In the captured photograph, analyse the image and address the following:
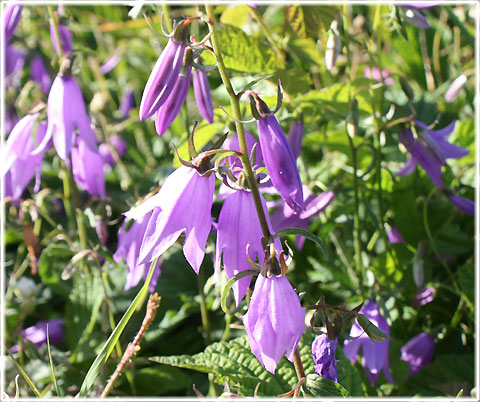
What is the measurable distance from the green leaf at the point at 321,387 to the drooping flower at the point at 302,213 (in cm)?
43

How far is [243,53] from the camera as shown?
164 centimetres

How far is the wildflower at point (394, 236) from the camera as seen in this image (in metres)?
1.78

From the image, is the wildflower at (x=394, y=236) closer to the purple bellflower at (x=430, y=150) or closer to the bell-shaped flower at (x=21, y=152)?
the purple bellflower at (x=430, y=150)

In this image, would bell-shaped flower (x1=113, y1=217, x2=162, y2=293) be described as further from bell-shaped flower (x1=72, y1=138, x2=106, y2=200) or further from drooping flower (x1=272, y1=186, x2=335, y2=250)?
drooping flower (x1=272, y1=186, x2=335, y2=250)

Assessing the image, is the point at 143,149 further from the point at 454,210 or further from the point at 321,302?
the point at 321,302

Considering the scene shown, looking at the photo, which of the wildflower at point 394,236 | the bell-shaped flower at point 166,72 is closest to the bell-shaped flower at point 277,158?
the bell-shaped flower at point 166,72

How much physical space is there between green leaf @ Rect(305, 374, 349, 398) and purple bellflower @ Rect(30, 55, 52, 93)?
6.58ft

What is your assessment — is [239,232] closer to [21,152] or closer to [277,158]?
[277,158]

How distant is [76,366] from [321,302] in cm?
90

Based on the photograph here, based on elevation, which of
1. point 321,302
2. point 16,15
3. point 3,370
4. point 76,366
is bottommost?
point 76,366

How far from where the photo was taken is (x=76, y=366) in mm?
1710

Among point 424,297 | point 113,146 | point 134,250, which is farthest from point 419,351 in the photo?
point 113,146

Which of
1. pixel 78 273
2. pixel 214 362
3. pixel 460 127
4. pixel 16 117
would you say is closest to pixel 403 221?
pixel 460 127

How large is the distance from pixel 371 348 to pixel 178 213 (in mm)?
611
